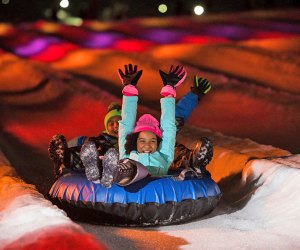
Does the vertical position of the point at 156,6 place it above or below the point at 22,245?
above

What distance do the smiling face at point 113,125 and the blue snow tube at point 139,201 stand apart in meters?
1.21

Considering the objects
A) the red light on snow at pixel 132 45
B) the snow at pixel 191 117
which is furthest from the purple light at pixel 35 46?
the red light on snow at pixel 132 45

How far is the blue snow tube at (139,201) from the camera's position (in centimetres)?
500

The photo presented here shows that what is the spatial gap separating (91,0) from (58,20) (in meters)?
1.48

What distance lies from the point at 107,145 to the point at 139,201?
1362 millimetres

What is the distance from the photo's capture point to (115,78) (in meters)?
14.2

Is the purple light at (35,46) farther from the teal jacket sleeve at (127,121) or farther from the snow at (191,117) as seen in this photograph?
the teal jacket sleeve at (127,121)

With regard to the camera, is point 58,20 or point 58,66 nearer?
point 58,66

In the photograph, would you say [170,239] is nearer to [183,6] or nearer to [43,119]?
[43,119]

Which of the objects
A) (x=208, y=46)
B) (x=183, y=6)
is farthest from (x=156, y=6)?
(x=208, y=46)

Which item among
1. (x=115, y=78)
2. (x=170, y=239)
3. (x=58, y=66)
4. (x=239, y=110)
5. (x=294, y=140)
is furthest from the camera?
(x=58, y=66)

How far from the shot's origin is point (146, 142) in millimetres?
5457

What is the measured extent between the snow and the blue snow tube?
95 millimetres

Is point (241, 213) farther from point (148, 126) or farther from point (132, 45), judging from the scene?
point (132, 45)
